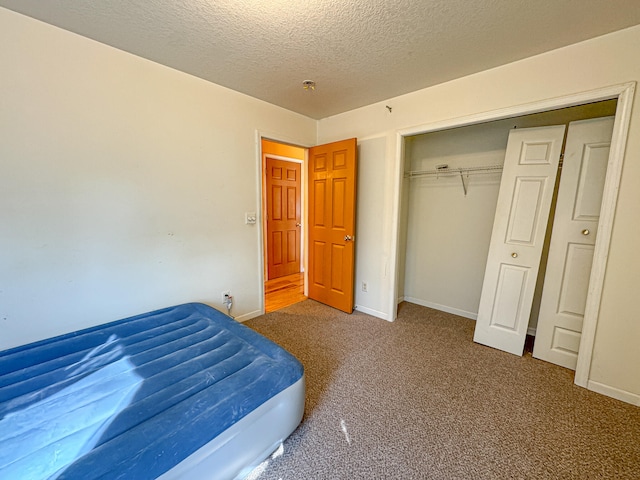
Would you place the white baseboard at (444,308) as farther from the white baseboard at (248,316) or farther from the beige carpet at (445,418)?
the white baseboard at (248,316)

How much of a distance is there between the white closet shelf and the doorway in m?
1.73

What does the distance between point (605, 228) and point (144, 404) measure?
2917 mm

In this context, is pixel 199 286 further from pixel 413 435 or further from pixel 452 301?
pixel 452 301

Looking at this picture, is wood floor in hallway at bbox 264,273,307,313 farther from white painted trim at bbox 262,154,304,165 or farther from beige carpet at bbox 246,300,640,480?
white painted trim at bbox 262,154,304,165

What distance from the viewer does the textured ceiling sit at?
1490 mm

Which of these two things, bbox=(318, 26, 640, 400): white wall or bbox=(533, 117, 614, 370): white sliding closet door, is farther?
bbox=(533, 117, 614, 370): white sliding closet door

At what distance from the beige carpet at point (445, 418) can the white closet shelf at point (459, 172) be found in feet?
5.96

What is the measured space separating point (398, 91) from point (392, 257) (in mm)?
1711

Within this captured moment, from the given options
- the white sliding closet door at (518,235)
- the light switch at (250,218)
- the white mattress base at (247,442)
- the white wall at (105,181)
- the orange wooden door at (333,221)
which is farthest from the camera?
the orange wooden door at (333,221)

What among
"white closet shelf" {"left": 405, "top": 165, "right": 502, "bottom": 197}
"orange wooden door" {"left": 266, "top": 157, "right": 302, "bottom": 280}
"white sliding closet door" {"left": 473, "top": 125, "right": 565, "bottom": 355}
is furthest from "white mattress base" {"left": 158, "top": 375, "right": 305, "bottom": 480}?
"orange wooden door" {"left": 266, "top": 157, "right": 302, "bottom": 280}

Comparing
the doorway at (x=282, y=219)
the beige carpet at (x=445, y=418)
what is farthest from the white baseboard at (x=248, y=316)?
the doorway at (x=282, y=219)

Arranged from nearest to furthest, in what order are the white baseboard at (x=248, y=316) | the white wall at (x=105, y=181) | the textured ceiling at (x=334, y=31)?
the textured ceiling at (x=334, y=31) < the white wall at (x=105, y=181) < the white baseboard at (x=248, y=316)

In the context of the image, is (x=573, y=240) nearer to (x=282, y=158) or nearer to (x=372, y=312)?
(x=372, y=312)

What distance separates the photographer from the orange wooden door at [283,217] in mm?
4477
